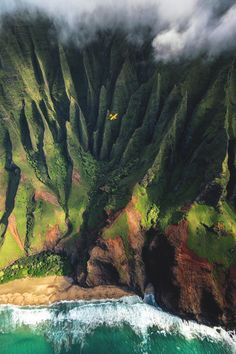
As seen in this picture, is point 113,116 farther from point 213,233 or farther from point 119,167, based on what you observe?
point 213,233

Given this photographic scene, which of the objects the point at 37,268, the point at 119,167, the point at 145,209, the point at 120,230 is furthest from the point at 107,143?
the point at 37,268

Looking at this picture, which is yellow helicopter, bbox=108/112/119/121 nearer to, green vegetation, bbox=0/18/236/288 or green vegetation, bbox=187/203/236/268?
green vegetation, bbox=0/18/236/288

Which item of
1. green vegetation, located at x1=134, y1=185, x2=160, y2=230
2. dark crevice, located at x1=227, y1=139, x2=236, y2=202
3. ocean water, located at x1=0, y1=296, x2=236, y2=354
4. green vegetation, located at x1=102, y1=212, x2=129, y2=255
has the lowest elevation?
ocean water, located at x1=0, y1=296, x2=236, y2=354

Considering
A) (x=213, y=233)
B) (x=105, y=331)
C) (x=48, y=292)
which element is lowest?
(x=105, y=331)

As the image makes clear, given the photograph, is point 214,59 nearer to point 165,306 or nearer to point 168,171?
point 168,171

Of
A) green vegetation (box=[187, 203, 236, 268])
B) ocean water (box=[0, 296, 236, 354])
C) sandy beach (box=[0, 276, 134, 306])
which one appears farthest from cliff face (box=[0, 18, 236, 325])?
ocean water (box=[0, 296, 236, 354])

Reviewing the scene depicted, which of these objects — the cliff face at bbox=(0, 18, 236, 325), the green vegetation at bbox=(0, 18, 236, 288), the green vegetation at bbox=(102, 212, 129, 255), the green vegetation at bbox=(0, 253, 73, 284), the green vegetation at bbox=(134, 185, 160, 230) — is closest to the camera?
the cliff face at bbox=(0, 18, 236, 325)
